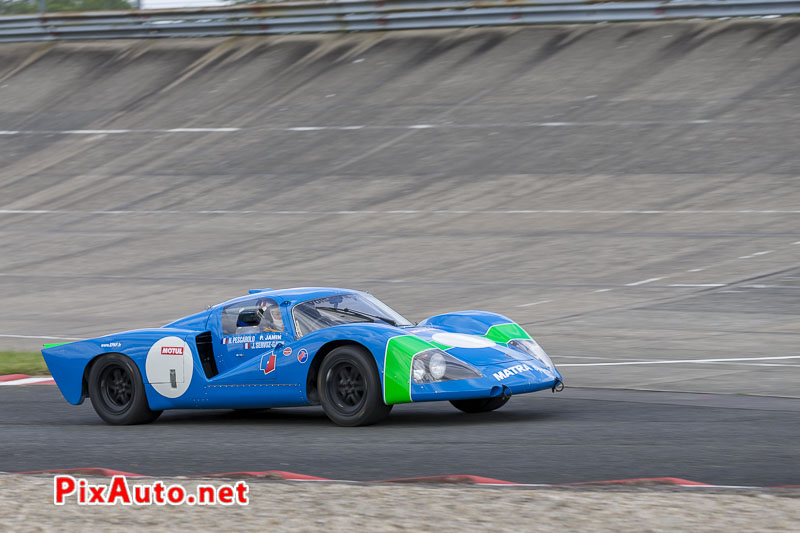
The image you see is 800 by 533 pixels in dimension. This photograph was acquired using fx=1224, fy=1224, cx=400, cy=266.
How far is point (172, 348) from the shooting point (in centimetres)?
1039

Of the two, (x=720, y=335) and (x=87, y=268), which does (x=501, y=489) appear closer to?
(x=720, y=335)

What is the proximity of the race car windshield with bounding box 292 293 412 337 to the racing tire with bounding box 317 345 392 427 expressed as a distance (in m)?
0.52

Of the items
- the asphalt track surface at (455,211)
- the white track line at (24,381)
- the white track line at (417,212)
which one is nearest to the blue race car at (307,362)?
the asphalt track surface at (455,211)

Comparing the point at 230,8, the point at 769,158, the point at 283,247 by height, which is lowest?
the point at 283,247

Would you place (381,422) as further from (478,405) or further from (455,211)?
(455,211)

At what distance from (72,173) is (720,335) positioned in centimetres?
2080

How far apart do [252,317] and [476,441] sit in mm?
2495

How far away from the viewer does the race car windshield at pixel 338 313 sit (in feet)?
32.7

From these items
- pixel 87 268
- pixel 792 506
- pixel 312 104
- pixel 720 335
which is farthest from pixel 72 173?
pixel 792 506

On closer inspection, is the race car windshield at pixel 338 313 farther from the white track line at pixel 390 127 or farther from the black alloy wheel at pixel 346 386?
the white track line at pixel 390 127

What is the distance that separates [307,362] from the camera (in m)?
9.63

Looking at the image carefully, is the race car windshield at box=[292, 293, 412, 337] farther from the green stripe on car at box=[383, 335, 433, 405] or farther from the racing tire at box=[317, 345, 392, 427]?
the green stripe on car at box=[383, 335, 433, 405]

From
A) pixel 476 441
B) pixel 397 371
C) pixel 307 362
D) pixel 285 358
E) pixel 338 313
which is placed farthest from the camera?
pixel 338 313

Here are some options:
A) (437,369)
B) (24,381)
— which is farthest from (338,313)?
(24,381)
